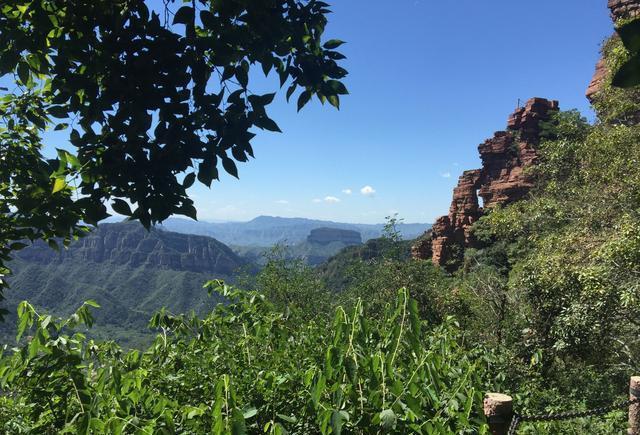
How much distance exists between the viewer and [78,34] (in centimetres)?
168

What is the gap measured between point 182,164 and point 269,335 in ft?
3.90

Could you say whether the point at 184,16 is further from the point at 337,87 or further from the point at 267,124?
the point at 337,87

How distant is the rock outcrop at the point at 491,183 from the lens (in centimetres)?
3800

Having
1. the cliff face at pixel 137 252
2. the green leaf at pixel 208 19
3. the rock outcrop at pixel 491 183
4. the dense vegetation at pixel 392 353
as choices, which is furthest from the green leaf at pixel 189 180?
the cliff face at pixel 137 252

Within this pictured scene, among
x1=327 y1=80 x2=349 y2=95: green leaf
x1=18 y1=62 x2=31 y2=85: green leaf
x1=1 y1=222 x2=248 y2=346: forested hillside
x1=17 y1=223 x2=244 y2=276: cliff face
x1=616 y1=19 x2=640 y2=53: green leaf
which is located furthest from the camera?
x1=17 y1=223 x2=244 y2=276: cliff face

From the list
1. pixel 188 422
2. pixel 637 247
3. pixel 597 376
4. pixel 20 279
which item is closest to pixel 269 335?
pixel 188 422

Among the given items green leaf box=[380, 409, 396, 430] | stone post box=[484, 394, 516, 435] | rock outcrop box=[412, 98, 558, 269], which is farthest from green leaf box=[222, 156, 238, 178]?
rock outcrop box=[412, 98, 558, 269]

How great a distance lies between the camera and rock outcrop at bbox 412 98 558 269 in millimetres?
38000

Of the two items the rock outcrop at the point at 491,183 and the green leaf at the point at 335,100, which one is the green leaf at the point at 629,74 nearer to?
the green leaf at the point at 335,100

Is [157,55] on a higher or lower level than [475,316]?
higher

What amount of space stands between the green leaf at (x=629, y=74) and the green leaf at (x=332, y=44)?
1.41m

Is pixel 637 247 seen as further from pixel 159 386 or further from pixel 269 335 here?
pixel 159 386

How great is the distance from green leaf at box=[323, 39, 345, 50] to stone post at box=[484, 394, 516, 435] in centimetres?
211

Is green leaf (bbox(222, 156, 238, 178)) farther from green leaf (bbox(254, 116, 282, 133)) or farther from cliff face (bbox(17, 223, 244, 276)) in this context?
cliff face (bbox(17, 223, 244, 276))
